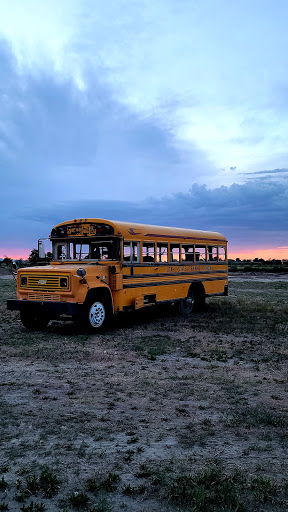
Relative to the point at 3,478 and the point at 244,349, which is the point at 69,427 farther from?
the point at 244,349

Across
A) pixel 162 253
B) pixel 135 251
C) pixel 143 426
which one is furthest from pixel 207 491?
pixel 162 253

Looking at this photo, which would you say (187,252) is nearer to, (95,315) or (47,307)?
(95,315)

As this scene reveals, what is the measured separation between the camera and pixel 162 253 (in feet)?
43.5

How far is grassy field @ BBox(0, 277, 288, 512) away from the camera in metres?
3.49

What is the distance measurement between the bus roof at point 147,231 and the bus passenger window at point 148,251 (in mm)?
179

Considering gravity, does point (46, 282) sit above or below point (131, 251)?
below

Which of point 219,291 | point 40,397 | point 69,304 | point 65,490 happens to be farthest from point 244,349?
point 219,291

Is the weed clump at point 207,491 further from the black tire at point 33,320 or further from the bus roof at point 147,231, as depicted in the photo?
the black tire at point 33,320

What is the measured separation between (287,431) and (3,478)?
2.97 m

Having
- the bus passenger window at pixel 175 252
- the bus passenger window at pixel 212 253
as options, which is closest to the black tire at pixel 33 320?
the bus passenger window at pixel 175 252

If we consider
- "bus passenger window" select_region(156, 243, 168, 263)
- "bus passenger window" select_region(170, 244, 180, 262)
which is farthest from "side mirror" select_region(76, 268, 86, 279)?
"bus passenger window" select_region(170, 244, 180, 262)

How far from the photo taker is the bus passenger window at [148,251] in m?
12.4

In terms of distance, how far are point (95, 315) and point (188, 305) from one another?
200 inches

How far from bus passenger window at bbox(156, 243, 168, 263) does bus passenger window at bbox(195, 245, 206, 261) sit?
193 cm
